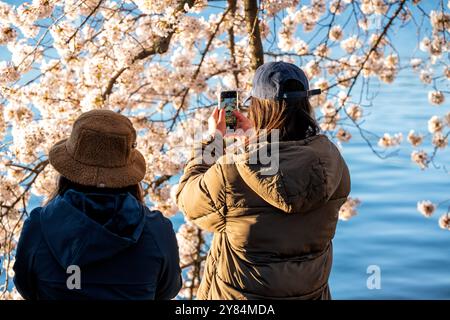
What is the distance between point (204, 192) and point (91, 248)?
456 millimetres

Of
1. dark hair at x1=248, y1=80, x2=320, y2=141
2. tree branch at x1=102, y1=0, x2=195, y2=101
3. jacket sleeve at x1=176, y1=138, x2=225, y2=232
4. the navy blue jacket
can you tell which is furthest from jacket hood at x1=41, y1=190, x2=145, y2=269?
tree branch at x1=102, y1=0, x2=195, y2=101

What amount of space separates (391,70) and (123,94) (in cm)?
257

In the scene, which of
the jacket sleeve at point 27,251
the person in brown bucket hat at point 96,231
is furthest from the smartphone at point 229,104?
the jacket sleeve at point 27,251

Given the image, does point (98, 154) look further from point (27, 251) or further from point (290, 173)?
point (290, 173)

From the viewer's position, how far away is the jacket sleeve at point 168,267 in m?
1.83

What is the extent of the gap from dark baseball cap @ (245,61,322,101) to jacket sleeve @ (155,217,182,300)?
522 millimetres

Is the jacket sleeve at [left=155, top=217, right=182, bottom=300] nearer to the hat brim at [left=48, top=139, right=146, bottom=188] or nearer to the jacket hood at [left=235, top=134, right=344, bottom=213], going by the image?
the hat brim at [left=48, top=139, right=146, bottom=188]

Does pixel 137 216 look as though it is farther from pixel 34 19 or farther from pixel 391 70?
pixel 391 70

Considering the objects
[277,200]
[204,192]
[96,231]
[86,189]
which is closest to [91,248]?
[96,231]

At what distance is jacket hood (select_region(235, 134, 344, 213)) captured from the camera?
195 cm

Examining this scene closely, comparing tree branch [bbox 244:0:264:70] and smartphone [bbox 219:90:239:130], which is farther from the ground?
tree branch [bbox 244:0:264:70]
